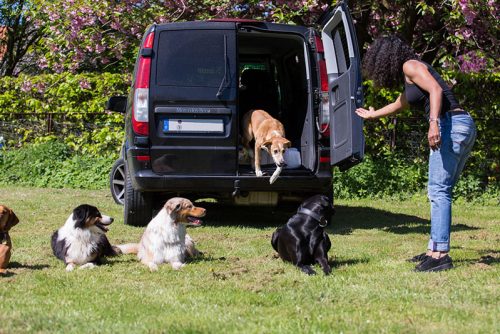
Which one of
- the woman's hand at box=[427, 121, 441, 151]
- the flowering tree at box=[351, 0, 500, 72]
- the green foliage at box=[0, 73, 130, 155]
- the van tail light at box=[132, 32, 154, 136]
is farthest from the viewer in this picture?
the green foliage at box=[0, 73, 130, 155]

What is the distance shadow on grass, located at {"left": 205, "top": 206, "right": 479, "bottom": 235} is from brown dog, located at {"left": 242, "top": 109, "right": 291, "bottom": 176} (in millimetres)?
996

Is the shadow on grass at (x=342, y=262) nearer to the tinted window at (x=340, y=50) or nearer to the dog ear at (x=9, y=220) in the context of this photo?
the tinted window at (x=340, y=50)

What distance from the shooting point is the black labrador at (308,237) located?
5613 millimetres

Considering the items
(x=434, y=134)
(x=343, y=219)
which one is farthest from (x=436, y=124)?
(x=343, y=219)

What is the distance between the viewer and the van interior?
8.07 metres

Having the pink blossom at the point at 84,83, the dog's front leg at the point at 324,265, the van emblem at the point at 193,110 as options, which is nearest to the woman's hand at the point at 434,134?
the dog's front leg at the point at 324,265

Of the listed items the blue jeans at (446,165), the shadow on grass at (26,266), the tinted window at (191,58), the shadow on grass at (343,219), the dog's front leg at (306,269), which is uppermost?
the tinted window at (191,58)

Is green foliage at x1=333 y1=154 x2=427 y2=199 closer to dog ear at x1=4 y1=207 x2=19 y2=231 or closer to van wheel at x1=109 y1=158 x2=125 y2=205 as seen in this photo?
van wheel at x1=109 y1=158 x2=125 y2=205

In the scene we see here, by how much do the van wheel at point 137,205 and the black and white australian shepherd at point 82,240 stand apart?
2104 millimetres

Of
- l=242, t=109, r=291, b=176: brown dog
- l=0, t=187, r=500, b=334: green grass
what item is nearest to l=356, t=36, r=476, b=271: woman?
l=0, t=187, r=500, b=334: green grass

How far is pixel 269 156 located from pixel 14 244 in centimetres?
319

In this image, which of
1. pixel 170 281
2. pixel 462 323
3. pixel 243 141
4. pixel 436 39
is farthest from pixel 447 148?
pixel 436 39

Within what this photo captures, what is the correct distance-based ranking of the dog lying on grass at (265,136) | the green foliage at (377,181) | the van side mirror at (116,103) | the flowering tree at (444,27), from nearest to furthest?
the dog lying on grass at (265,136), the van side mirror at (116,103), the flowering tree at (444,27), the green foliage at (377,181)

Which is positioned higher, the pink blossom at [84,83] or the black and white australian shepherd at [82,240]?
the pink blossom at [84,83]
